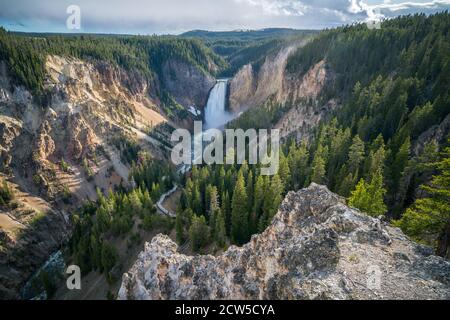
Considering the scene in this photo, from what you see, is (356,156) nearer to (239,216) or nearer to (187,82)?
(239,216)

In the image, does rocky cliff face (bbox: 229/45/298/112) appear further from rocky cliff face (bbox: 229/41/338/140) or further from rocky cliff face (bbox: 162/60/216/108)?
rocky cliff face (bbox: 162/60/216/108)

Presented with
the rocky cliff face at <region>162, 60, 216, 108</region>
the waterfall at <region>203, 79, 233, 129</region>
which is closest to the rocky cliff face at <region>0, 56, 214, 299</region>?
the waterfall at <region>203, 79, 233, 129</region>

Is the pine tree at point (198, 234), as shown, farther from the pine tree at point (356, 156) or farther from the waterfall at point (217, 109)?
the waterfall at point (217, 109)

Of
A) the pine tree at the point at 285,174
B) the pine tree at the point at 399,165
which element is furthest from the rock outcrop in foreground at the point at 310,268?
the pine tree at the point at 285,174

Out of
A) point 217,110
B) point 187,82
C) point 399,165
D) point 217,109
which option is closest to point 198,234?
point 399,165
